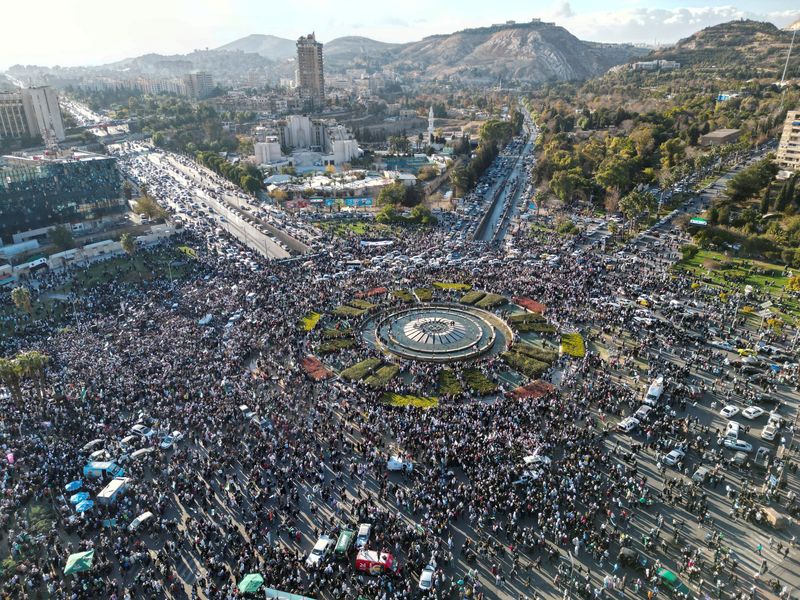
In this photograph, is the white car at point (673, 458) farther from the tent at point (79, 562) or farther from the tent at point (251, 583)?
the tent at point (79, 562)

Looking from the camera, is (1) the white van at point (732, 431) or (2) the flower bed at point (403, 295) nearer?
(1) the white van at point (732, 431)

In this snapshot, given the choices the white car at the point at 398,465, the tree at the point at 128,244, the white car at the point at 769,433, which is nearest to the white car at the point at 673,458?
the white car at the point at 769,433

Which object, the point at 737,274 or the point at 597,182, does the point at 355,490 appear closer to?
the point at 737,274

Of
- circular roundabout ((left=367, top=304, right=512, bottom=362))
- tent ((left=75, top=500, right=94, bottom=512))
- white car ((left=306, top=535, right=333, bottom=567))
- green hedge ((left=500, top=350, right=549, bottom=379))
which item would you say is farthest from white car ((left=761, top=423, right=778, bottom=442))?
tent ((left=75, top=500, right=94, bottom=512))

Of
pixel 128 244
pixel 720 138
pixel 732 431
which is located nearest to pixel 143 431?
pixel 732 431

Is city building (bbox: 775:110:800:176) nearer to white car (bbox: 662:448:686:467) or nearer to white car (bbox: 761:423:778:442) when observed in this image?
white car (bbox: 761:423:778:442)

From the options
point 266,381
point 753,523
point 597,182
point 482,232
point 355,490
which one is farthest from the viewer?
point 597,182

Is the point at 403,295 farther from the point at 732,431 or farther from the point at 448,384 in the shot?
the point at 732,431

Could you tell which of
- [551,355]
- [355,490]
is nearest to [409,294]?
[551,355]
